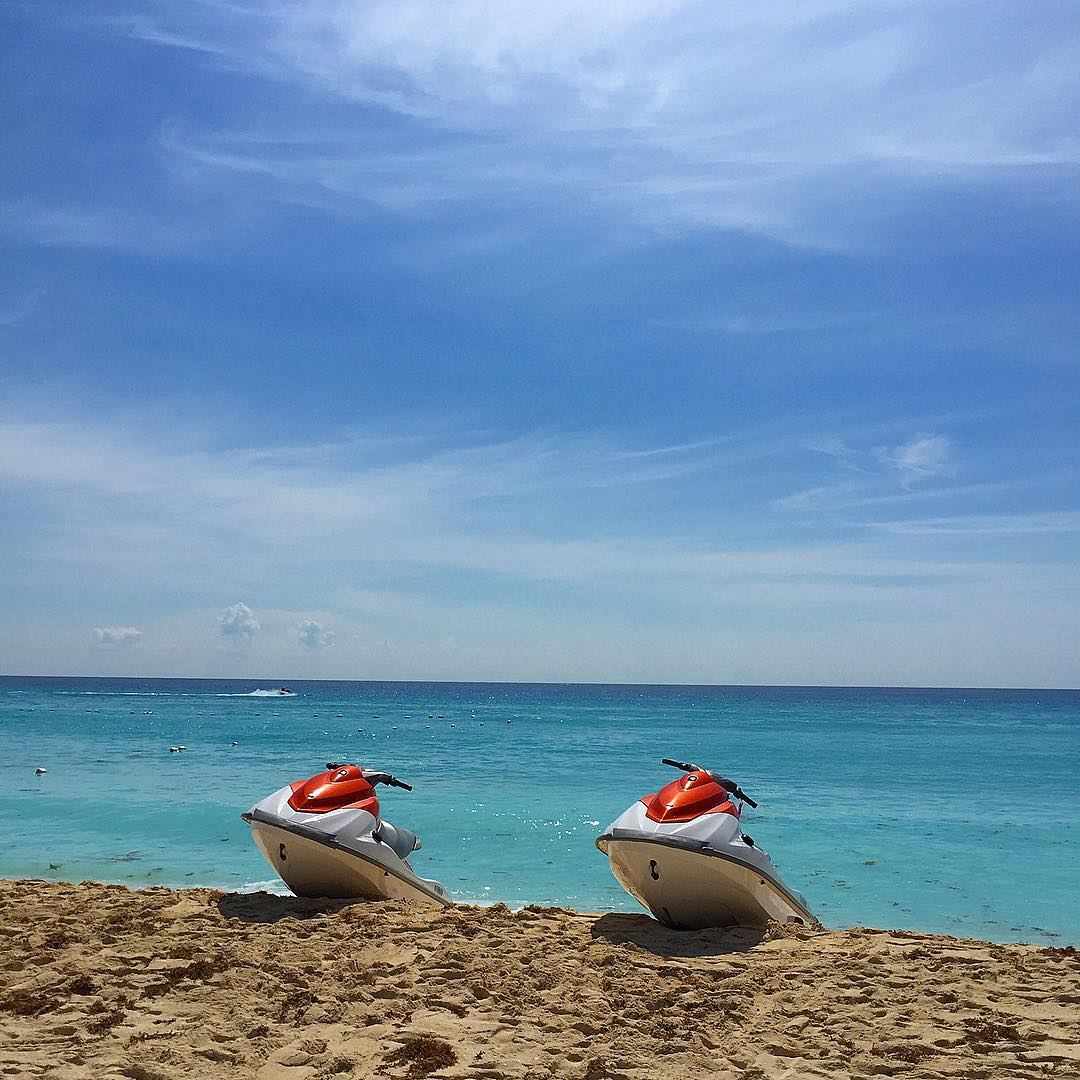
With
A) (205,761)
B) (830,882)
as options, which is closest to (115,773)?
(205,761)

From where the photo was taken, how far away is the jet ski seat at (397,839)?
277 inches

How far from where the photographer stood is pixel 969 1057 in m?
4.30

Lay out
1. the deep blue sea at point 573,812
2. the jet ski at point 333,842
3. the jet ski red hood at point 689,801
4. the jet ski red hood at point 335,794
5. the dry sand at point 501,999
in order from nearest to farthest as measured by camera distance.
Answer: the dry sand at point 501,999, the jet ski red hood at point 689,801, the jet ski at point 333,842, the jet ski red hood at point 335,794, the deep blue sea at point 573,812

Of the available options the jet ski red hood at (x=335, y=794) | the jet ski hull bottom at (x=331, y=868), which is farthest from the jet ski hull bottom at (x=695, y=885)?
the jet ski red hood at (x=335, y=794)

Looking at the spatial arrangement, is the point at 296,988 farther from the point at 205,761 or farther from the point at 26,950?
the point at 205,761

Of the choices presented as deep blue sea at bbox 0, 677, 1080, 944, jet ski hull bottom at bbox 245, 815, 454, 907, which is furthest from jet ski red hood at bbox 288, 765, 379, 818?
deep blue sea at bbox 0, 677, 1080, 944

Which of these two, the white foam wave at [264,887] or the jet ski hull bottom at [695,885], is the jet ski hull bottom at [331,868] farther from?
the white foam wave at [264,887]

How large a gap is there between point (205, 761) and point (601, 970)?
2329 centimetres

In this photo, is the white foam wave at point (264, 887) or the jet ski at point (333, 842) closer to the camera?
the jet ski at point (333, 842)

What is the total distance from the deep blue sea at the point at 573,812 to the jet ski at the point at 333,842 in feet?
12.7

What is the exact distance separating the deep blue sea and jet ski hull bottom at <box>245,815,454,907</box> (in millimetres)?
3820

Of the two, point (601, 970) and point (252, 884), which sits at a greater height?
point (601, 970)

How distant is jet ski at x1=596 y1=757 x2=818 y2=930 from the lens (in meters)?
6.08

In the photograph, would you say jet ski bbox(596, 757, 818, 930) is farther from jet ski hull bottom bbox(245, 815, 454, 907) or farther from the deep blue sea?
the deep blue sea
